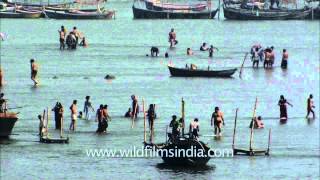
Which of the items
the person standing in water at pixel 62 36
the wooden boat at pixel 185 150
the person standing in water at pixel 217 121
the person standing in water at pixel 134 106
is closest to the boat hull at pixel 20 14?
the person standing in water at pixel 62 36

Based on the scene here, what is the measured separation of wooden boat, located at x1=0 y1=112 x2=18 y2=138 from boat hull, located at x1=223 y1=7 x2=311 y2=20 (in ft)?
310

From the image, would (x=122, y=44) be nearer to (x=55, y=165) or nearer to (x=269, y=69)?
(x=269, y=69)

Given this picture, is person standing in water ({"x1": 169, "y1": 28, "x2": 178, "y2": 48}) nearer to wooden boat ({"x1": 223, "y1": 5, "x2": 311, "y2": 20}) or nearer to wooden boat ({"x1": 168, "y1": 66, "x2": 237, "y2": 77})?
wooden boat ({"x1": 168, "y1": 66, "x2": 237, "y2": 77})

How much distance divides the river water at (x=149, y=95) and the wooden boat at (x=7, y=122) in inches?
15.3

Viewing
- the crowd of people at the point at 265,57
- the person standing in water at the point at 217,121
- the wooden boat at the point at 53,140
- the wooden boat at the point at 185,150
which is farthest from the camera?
the crowd of people at the point at 265,57

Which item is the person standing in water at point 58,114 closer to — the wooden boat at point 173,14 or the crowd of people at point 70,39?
the crowd of people at point 70,39

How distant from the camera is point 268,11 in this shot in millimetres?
153875

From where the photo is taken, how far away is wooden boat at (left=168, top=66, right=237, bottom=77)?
3147 inches

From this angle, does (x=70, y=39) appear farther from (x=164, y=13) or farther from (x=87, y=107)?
(x=164, y=13)

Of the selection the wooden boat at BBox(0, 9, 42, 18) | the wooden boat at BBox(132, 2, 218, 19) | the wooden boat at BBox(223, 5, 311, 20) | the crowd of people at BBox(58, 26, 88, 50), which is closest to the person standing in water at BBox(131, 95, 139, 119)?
the crowd of people at BBox(58, 26, 88, 50)

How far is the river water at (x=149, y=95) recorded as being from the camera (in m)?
50.3

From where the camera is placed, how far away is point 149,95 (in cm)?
7125

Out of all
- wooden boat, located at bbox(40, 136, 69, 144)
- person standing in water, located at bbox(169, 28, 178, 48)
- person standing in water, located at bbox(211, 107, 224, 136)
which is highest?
person standing in water, located at bbox(169, 28, 178, 48)

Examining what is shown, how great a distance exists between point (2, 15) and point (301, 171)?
4049 inches
